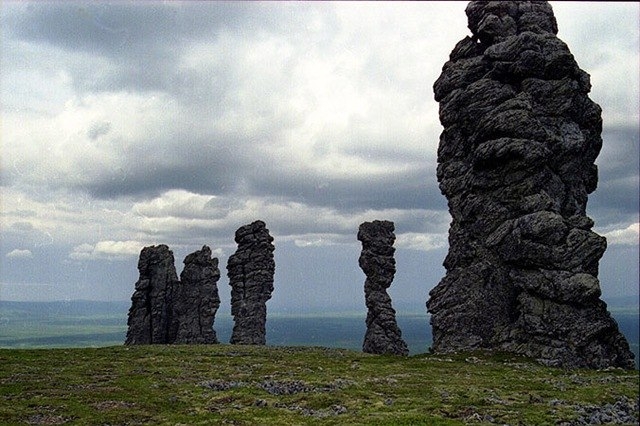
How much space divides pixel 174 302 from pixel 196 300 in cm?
596

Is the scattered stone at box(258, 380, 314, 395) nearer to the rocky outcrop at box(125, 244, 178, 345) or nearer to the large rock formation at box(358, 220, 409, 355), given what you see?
the large rock formation at box(358, 220, 409, 355)

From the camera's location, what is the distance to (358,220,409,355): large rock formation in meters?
112

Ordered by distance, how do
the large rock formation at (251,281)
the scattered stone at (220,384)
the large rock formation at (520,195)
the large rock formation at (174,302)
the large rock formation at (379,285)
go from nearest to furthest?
the scattered stone at (220,384) < the large rock formation at (520,195) < the large rock formation at (379,285) < the large rock formation at (174,302) < the large rock formation at (251,281)

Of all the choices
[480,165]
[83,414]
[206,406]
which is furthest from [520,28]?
[83,414]

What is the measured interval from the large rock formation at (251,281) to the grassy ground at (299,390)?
43630 mm

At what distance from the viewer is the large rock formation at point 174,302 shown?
124438mm

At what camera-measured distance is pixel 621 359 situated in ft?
263

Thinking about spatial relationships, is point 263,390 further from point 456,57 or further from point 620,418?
point 456,57

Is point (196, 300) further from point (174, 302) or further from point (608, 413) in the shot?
point (608, 413)

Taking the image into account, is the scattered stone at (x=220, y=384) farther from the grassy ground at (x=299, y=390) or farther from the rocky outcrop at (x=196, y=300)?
the rocky outcrop at (x=196, y=300)

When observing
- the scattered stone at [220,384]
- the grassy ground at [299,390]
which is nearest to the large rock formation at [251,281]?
the grassy ground at [299,390]

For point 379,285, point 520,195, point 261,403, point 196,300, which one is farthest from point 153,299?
point 520,195

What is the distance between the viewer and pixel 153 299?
126 m

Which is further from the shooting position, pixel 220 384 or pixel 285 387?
pixel 220 384
